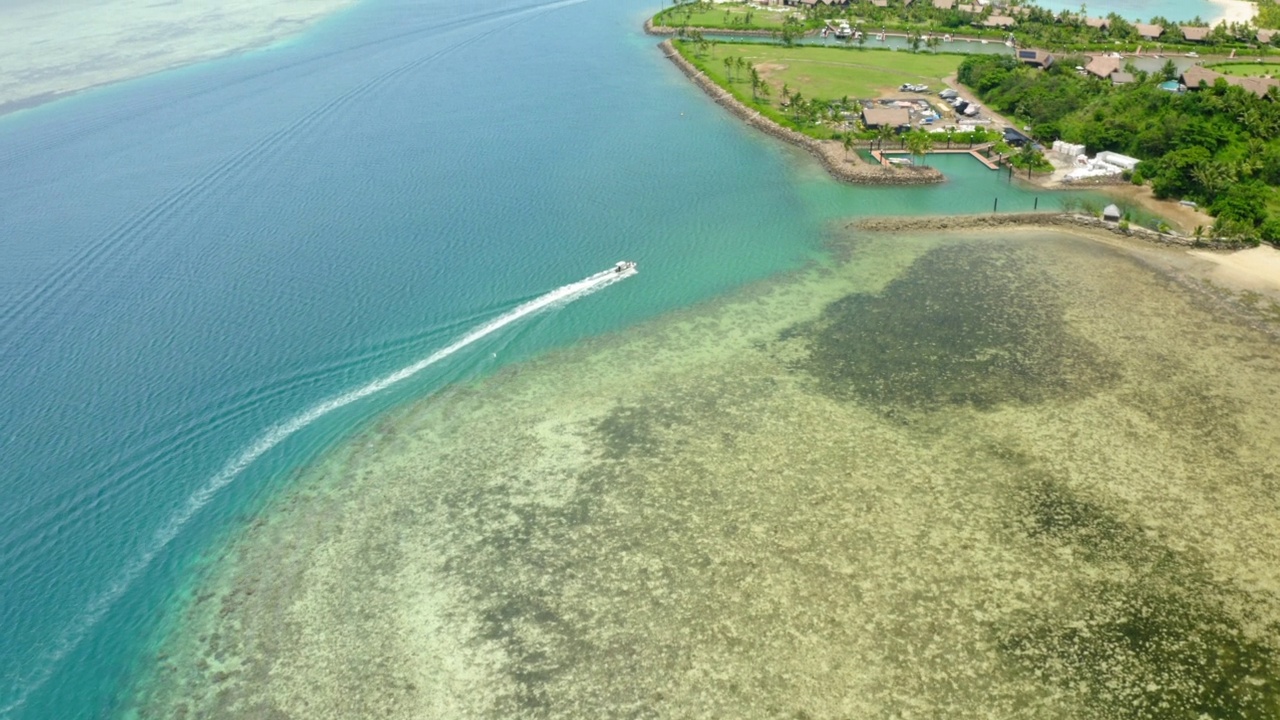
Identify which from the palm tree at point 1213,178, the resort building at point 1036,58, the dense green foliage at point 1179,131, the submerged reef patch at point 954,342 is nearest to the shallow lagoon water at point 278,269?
the submerged reef patch at point 954,342

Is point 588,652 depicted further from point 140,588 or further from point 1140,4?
point 1140,4

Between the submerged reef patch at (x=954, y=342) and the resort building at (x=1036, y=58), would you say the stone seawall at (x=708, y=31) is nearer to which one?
the resort building at (x=1036, y=58)

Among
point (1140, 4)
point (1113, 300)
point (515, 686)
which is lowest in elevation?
point (515, 686)

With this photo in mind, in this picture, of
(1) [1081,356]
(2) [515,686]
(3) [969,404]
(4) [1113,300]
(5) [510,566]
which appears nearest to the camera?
(2) [515,686]

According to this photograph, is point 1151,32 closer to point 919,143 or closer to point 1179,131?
point 1179,131

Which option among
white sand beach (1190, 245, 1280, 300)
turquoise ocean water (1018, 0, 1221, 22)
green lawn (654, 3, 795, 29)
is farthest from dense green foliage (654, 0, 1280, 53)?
white sand beach (1190, 245, 1280, 300)

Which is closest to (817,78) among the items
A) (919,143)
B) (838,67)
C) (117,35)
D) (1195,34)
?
(838,67)

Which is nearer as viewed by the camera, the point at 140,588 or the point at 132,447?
the point at 140,588

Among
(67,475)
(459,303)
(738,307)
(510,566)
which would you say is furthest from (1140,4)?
(67,475)
